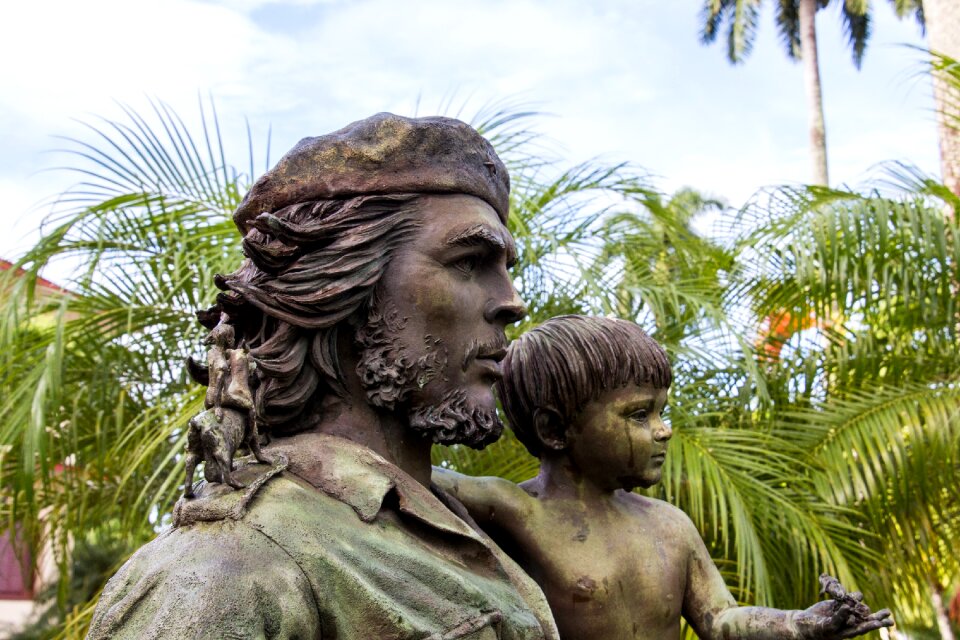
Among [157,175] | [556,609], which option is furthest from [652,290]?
[556,609]

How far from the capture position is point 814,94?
75.7 feet

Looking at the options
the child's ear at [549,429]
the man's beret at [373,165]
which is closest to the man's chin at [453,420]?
the child's ear at [549,429]

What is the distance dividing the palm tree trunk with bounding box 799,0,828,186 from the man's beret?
18.4 meters

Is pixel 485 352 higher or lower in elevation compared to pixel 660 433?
higher

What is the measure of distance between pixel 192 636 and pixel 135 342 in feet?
20.8

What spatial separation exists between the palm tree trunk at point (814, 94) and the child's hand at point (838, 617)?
731 inches

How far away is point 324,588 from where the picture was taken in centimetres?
212

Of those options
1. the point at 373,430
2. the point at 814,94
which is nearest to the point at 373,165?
Result: the point at 373,430

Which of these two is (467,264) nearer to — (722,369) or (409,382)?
(409,382)

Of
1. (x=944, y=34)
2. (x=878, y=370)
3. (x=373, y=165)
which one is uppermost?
(x=944, y=34)

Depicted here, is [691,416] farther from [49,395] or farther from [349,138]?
[349,138]

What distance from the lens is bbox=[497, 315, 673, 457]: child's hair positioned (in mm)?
2582

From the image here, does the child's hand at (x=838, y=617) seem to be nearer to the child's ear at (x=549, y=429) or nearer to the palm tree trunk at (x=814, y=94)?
the child's ear at (x=549, y=429)

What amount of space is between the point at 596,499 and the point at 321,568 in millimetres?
733
